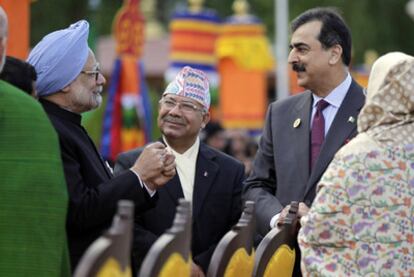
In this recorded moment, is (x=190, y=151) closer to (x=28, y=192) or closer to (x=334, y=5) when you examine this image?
(x=28, y=192)

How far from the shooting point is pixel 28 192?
505cm

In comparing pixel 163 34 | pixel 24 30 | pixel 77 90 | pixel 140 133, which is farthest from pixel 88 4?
pixel 77 90

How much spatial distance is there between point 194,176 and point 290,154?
0.56 m

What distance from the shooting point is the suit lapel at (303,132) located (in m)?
6.91

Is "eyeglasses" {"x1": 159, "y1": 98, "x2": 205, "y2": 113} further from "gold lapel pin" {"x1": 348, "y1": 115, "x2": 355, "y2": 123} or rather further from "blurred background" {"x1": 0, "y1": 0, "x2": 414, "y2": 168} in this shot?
"blurred background" {"x1": 0, "y1": 0, "x2": 414, "y2": 168}

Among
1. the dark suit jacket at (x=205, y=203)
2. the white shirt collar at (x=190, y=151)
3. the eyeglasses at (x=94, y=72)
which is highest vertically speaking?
the eyeglasses at (x=94, y=72)

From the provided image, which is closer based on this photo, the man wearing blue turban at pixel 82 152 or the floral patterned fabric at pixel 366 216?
the floral patterned fabric at pixel 366 216

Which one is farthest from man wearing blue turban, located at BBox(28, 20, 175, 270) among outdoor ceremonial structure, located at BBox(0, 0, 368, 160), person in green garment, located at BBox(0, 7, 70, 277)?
outdoor ceremonial structure, located at BBox(0, 0, 368, 160)

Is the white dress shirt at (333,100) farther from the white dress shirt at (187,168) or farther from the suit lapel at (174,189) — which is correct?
the suit lapel at (174,189)

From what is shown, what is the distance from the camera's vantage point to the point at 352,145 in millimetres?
5520

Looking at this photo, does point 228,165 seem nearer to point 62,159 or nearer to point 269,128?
point 269,128

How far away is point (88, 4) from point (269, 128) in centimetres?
3001

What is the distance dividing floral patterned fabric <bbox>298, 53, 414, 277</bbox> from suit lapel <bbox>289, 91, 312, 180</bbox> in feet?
4.43

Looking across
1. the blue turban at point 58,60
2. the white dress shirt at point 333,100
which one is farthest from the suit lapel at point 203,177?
the blue turban at point 58,60
